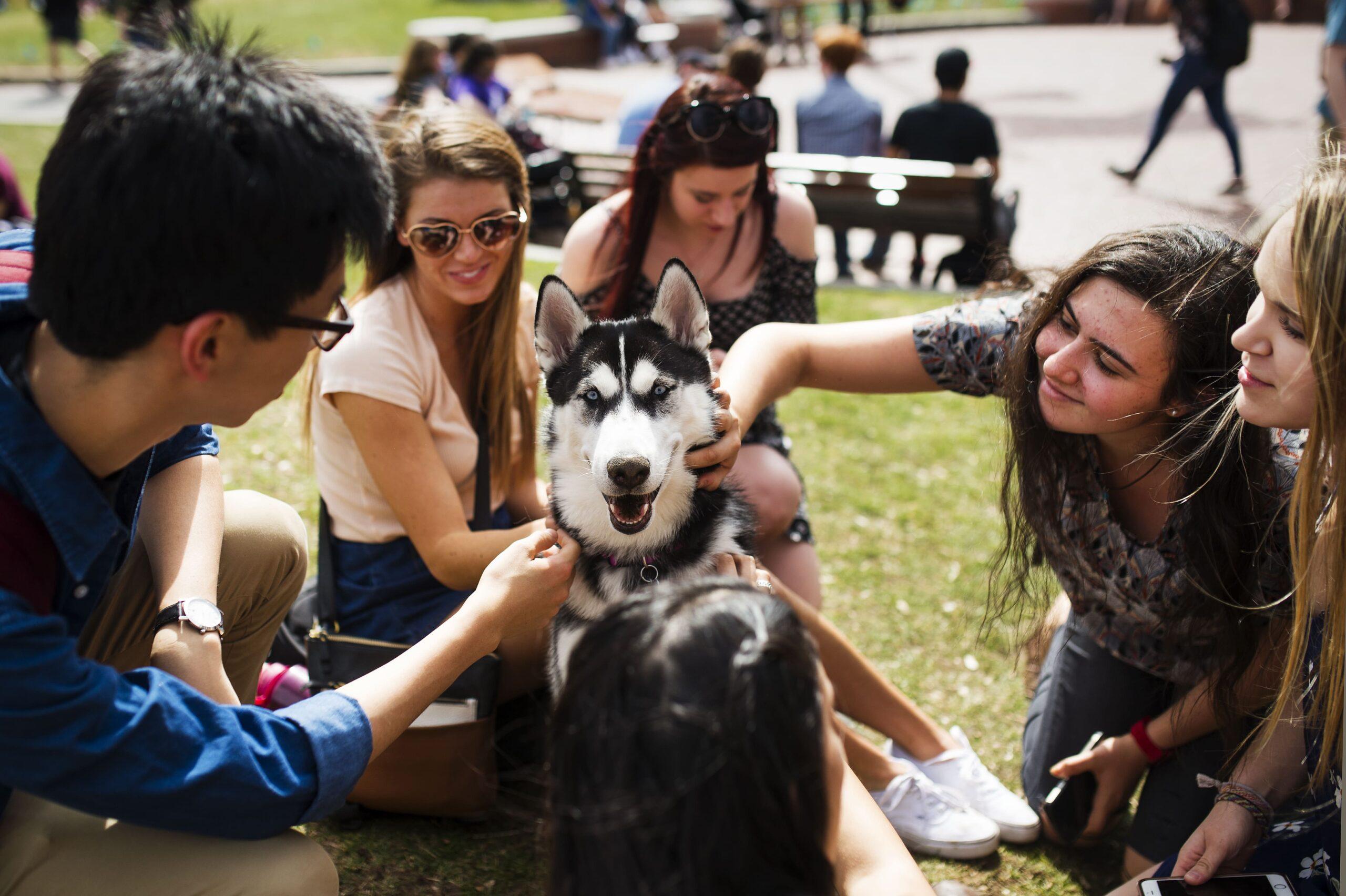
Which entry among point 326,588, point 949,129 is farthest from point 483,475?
point 949,129

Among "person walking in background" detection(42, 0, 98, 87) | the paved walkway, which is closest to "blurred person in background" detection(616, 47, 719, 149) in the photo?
the paved walkway

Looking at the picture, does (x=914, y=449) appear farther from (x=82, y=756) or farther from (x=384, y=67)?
(x=384, y=67)

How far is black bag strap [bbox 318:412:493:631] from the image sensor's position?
298cm

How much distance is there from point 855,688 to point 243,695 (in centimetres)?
182

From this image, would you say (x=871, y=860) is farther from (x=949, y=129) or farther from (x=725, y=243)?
(x=949, y=129)

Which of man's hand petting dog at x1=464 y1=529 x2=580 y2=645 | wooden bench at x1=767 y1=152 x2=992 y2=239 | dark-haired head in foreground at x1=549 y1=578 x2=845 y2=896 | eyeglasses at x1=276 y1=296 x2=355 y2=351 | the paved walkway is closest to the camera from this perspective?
dark-haired head in foreground at x1=549 y1=578 x2=845 y2=896

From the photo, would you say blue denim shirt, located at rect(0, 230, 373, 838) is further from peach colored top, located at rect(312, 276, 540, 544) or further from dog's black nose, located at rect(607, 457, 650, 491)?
peach colored top, located at rect(312, 276, 540, 544)

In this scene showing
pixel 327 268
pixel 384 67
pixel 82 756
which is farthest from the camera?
pixel 384 67

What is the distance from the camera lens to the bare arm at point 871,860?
1.99 meters

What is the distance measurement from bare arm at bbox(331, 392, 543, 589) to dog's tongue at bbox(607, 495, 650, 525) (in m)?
0.46

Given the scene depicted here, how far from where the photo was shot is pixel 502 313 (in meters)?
3.12

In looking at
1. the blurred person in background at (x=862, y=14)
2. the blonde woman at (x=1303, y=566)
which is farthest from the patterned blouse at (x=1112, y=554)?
the blurred person in background at (x=862, y=14)

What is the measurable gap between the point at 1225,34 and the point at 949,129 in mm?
4416

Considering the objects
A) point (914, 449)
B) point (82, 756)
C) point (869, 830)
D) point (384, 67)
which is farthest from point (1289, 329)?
point (384, 67)
